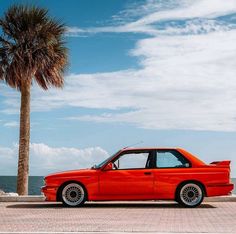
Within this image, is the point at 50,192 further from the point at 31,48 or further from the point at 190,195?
the point at 31,48

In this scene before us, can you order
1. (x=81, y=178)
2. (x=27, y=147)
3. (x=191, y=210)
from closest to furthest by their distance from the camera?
1. (x=191, y=210)
2. (x=81, y=178)
3. (x=27, y=147)

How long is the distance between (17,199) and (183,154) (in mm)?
4995

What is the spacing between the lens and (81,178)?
15.1m

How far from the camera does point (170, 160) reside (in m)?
15.5

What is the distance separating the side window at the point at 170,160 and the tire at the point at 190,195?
57 cm

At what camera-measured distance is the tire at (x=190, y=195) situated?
15.0 meters

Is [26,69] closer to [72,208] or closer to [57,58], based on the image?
[57,58]

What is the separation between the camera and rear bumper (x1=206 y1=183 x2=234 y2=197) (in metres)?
15.1

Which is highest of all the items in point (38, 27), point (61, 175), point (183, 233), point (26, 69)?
point (38, 27)

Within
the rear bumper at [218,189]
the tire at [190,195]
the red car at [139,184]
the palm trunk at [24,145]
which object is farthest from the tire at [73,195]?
the palm trunk at [24,145]

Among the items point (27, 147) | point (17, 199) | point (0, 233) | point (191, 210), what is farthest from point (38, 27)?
point (0, 233)

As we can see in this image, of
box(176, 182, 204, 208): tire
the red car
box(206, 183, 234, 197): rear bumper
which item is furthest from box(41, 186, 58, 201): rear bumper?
box(206, 183, 234, 197): rear bumper

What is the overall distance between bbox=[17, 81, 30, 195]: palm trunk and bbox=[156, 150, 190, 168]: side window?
9934 mm

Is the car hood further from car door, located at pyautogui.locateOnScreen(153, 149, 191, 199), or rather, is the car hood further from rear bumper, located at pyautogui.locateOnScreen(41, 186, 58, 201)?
car door, located at pyautogui.locateOnScreen(153, 149, 191, 199)
